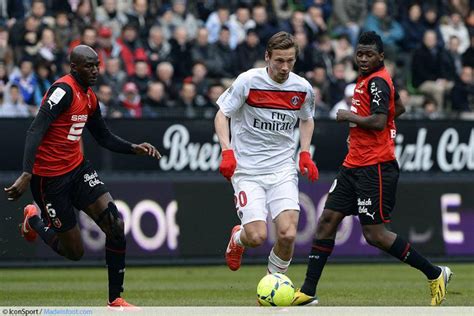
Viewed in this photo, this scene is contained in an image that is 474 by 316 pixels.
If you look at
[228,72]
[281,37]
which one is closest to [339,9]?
[228,72]

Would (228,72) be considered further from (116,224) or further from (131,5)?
(116,224)

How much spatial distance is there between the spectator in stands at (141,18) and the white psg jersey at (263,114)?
36.9 feet

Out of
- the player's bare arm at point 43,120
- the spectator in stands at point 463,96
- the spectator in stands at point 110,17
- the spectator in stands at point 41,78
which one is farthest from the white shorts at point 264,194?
the spectator in stands at point 463,96

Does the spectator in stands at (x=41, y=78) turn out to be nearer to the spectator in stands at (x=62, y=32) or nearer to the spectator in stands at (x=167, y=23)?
the spectator in stands at (x=62, y=32)

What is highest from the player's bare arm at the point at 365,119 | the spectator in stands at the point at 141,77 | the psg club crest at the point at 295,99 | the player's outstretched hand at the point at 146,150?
the psg club crest at the point at 295,99

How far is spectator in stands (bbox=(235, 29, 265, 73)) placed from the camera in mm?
22953

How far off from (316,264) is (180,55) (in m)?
11.2

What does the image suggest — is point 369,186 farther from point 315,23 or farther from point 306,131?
point 315,23

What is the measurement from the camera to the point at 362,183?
12164 mm

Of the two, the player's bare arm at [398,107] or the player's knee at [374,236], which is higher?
the player's bare arm at [398,107]

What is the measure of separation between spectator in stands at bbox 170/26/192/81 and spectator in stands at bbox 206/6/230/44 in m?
0.89

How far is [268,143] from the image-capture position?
12.0 m

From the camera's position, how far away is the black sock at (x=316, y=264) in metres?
12.1
